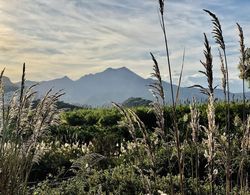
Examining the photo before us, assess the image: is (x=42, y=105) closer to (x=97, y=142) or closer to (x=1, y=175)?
(x=1, y=175)

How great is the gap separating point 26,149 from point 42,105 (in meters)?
0.34

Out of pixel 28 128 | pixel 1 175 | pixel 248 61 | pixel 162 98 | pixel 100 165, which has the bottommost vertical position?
pixel 100 165

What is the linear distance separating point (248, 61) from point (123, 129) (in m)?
12.3

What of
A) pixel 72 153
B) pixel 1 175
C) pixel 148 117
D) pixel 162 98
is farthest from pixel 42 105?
pixel 148 117

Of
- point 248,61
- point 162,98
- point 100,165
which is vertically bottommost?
point 100,165

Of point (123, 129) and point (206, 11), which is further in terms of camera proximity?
point (123, 129)

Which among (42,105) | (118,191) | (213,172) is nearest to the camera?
(213,172)

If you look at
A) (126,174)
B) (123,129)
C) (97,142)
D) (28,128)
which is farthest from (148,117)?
(28,128)

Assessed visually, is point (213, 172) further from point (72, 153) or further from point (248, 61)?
point (72, 153)

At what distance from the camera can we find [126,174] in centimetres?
746

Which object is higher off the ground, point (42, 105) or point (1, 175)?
point (42, 105)

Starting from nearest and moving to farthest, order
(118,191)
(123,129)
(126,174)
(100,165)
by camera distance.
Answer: (118,191), (126,174), (100,165), (123,129)

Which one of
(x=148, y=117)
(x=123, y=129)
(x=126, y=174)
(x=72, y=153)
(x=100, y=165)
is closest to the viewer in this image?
(x=126, y=174)

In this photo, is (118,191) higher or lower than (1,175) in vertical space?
lower
